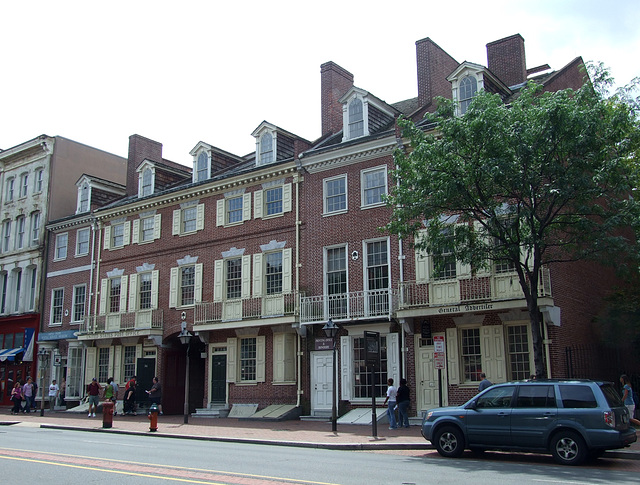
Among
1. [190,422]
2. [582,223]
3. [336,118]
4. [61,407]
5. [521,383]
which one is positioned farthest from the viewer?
[61,407]

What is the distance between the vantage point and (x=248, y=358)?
1089 inches

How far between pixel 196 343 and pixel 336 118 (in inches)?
486

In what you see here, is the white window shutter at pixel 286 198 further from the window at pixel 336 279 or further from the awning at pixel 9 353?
the awning at pixel 9 353

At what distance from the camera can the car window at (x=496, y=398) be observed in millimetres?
13750

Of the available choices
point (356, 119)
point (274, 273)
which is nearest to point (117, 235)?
point (274, 273)

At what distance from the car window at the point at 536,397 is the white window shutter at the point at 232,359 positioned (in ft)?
53.1

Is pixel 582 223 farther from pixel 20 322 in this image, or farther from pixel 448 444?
pixel 20 322

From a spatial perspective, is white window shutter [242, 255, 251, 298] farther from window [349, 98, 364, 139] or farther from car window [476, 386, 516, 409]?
car window [476, 386, 516, 409]

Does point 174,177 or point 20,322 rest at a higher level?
point 174,177

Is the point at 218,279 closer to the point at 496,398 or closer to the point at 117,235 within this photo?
the point at 117,235

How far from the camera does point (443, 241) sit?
17.6 metres

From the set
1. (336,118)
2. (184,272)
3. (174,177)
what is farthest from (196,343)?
(336,118)

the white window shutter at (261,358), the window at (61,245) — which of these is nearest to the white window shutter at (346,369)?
the white window shutter at (261,358)

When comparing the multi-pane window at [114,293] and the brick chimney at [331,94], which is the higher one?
the brick chimney at [331,94]
